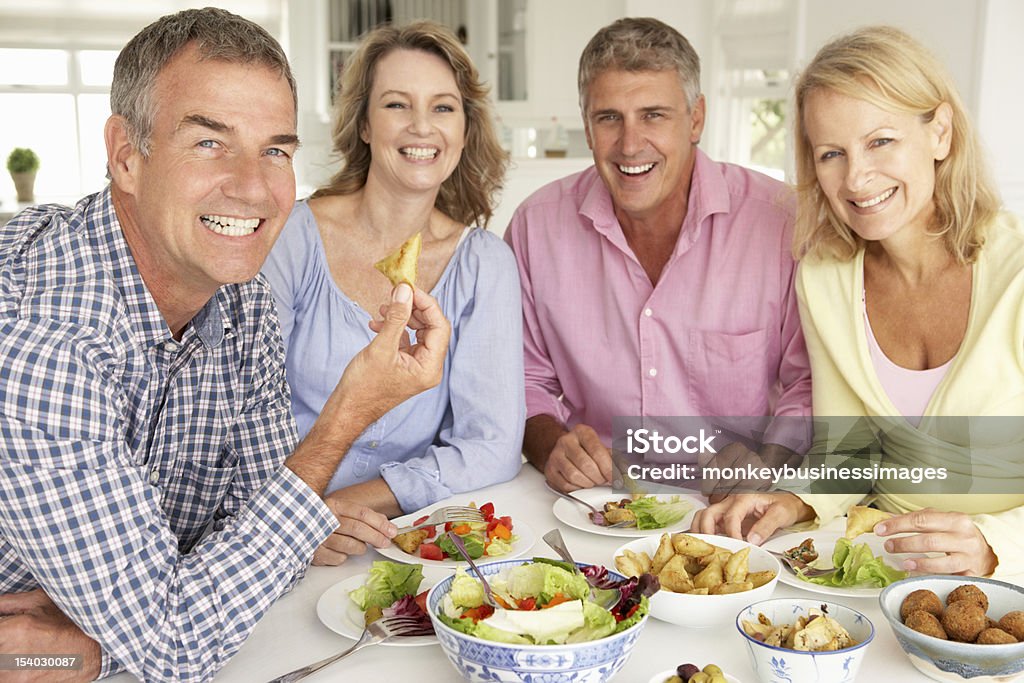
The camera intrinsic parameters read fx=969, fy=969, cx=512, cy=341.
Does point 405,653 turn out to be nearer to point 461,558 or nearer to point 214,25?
point 461,558

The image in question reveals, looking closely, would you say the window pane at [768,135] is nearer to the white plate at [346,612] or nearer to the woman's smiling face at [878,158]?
the woman's smiling face at [878,158]

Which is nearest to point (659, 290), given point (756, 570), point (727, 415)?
point (727, 415)

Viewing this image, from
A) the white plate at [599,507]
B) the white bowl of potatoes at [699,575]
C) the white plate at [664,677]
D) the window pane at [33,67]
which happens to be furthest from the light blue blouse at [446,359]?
the window pane at [33,67]

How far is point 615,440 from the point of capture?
2348 millimetres

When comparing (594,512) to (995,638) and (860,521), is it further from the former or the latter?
(995,638)

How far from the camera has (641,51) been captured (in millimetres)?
2307

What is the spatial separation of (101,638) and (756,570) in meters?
0.87

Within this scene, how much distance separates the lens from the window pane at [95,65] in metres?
6.83

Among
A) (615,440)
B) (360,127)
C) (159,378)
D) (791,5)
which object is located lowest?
(615,440)

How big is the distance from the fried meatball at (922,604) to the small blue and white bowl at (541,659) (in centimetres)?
37

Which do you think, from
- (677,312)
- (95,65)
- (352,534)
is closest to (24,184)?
(95,65)

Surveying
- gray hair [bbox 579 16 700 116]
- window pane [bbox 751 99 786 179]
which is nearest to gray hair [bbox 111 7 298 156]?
gray hair [bbox 579 16 700 116]

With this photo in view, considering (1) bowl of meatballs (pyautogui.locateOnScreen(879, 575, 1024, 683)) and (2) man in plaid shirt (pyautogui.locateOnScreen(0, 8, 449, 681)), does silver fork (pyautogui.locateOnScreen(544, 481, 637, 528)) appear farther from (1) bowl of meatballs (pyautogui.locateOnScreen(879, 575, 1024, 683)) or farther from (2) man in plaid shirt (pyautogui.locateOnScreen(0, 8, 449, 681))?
(1) bowl of meatballs (pyautogui.locateOnScreen(879, 575, 1024, 683))

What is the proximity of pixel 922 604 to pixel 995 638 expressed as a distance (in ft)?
0.32
